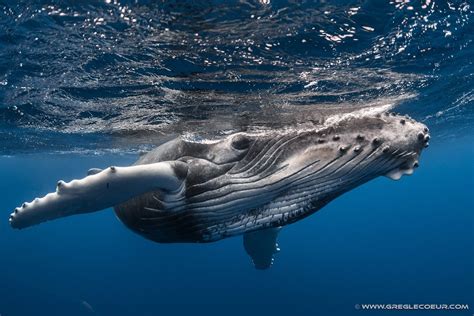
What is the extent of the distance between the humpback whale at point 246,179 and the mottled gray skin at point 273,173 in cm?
1

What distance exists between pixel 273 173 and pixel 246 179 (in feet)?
1.15

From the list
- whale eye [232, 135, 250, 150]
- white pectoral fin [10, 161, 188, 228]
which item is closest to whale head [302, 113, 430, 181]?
whale eye [232, 135, 250, 150]

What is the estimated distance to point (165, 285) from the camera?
5528 centimetres

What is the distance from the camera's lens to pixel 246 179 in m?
4.39

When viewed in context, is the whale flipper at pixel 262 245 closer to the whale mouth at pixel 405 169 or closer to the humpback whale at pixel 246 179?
the humpback whale at pixel 246 179

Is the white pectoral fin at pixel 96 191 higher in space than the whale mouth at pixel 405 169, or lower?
higher

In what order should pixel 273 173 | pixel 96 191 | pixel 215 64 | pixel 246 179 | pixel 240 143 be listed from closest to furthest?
pixel 96 191 < pixel 273 173 < pixel 246 179 < pixel 240 143 < pixel 215 64

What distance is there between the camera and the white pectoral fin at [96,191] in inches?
147

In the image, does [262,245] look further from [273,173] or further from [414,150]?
[414,150]

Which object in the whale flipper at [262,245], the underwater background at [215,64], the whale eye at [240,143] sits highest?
the underwater background at [215,64]

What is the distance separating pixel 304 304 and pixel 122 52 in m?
43.0

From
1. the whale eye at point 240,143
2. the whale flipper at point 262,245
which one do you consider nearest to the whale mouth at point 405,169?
the whale eye at point 240,143

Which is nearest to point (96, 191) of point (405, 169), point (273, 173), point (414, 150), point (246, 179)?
point (246, 179)

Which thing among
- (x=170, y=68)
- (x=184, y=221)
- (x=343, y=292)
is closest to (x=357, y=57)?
(x=170, y=68)
